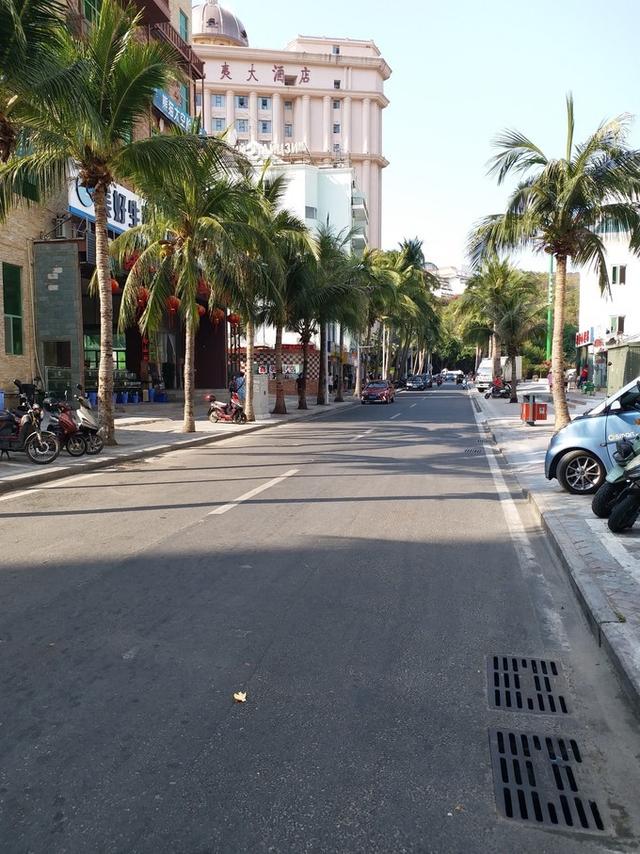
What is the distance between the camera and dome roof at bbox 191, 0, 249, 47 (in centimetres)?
10112

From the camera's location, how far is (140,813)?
2.95 meters

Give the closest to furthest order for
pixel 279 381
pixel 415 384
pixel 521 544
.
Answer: pixel 521 544 < pixel 279 381 < pixel 415 384

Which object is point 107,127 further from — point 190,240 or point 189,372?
point 189,372

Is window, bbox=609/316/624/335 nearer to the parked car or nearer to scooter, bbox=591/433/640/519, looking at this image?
the parked car

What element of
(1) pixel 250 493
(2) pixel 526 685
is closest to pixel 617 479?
(2) pixel 526 685

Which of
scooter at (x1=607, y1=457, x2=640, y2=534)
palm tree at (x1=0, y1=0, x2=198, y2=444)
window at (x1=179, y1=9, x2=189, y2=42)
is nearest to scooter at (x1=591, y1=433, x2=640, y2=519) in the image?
scooter at (x1=607, y1=457, x2=640, y2=534)

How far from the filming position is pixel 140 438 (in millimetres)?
18750

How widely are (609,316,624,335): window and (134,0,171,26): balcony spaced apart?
3205 centimetres

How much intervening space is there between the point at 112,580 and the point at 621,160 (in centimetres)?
1554

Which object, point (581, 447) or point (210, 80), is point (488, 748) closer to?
point (581, 447)

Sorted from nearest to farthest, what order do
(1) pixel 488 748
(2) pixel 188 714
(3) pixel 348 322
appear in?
(1) pixel 488 748
(2) pixel 188 714
(3) pixel 348 322

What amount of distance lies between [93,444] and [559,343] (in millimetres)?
11884

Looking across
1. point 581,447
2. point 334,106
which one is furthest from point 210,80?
point 581,447

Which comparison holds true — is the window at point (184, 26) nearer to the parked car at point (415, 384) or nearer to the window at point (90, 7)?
the window at point (90, 7)
